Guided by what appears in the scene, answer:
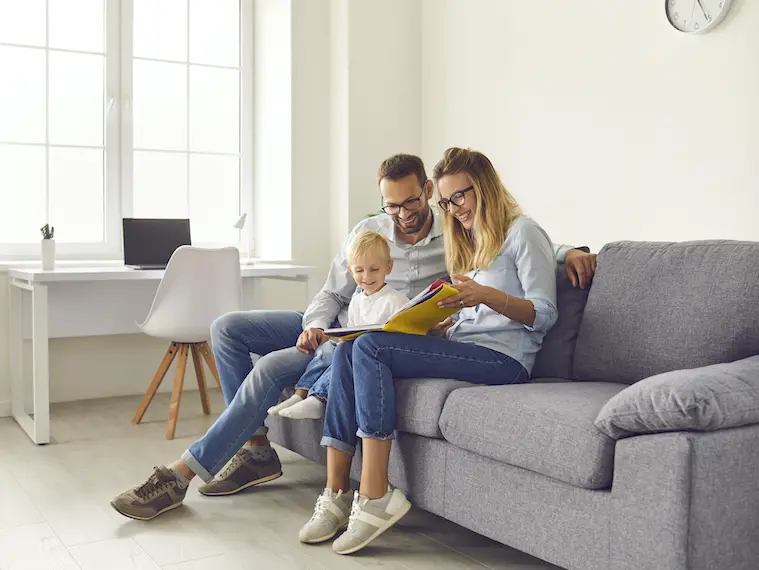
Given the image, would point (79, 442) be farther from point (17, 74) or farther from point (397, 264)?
point (17, 74)

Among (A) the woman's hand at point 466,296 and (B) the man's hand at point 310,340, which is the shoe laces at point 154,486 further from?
(A) the woman's hand at point 466,296

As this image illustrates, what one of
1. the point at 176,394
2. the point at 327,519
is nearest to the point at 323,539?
the point at 327,519

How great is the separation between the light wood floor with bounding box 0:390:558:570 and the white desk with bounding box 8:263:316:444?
0.54 m

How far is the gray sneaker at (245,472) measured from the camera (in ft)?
8.82

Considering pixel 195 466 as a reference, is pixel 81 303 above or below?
above

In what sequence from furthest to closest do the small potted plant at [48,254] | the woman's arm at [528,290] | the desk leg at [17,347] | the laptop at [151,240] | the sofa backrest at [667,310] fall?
the laptop at [151,240] < the desk leg at [17,347] < the small potted plant at [48,254] < the woman's arm at [528,290] < the sofa backrest at [667,310]

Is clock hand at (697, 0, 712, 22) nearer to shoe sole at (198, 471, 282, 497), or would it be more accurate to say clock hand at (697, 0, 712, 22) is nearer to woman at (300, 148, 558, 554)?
woman at (300, 148, 558, 554)

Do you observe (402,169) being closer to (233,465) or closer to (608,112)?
(233,465)

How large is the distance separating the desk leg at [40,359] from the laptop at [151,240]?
54 centimetres

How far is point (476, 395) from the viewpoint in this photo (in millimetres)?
2129

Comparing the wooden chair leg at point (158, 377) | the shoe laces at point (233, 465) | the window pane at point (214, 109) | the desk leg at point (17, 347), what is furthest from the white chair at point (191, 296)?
the window pane at point (214, 109)

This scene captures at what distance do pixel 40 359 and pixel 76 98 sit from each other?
1.49 meters

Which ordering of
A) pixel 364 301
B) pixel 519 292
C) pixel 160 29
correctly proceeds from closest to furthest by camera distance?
pixel 519 292 < pixel 364 301 < pixel 160 29

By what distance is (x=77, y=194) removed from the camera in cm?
427
